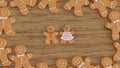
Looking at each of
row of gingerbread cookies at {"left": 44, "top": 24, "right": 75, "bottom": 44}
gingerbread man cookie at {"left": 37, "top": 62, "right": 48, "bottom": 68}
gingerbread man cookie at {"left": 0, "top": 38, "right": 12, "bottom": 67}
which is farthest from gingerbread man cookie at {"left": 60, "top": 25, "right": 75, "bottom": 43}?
gingerbread man cookie at {"left": 0, "top": 38, "right": 12, "bottom": 67}

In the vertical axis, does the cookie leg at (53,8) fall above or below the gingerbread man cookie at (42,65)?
above

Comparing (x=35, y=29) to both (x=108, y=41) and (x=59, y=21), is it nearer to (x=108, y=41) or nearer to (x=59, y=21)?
(x=59, y=21)

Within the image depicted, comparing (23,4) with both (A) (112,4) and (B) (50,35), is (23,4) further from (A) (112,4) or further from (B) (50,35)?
(A) (112,4)

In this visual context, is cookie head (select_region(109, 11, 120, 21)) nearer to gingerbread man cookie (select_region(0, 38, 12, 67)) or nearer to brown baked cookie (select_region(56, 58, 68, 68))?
brown baked cookie (select_region(56, 58, 68, 68))

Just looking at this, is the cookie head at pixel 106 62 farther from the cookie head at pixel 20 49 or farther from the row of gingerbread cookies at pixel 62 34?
the cookie head at pixel 20 49

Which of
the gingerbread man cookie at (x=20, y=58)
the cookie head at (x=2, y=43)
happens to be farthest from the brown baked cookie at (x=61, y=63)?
the cookie head at (x=2, y=43)

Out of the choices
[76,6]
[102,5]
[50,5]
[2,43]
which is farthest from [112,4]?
[2,43]

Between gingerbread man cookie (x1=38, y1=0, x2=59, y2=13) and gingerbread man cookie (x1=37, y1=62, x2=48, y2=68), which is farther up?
gingerbread man cookie (x1=38, y1=0, x2=59, y2=13)
